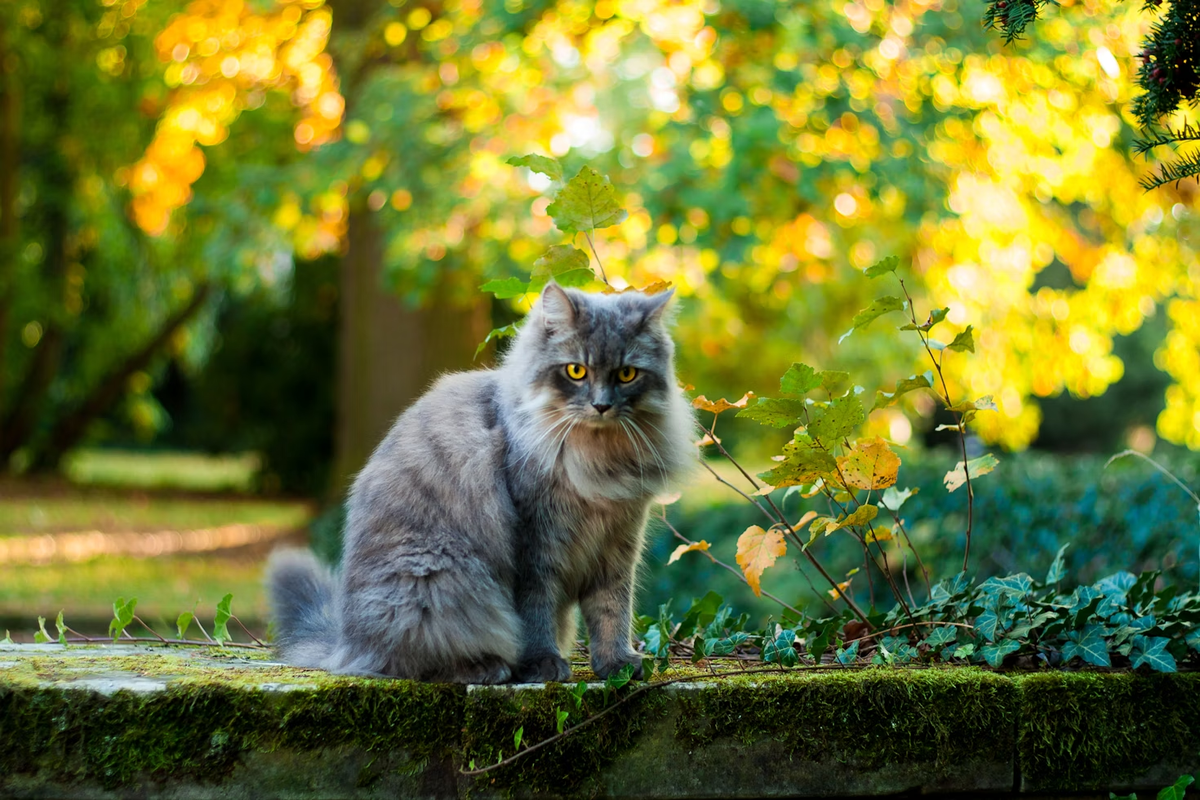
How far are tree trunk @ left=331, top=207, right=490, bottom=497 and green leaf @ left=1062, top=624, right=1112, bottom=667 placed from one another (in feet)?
21.7

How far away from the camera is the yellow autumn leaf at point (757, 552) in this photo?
2740 mm

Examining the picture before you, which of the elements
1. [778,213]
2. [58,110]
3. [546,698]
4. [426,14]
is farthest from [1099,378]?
[58,110]

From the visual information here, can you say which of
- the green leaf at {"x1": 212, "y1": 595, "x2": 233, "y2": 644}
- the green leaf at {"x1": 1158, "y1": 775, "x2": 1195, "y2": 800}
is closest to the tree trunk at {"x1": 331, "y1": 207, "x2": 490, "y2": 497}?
the green leaf at {"x1": 212, "y1": 595, "x2": 233, "y2": 644}

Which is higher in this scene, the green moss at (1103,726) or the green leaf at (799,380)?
the green leaf at (799,380)

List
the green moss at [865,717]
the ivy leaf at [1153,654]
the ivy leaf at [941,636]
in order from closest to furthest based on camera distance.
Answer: the green moss at [865,717]
the ivy leaf at [1153,654]
the ivy leaf at [941,636]

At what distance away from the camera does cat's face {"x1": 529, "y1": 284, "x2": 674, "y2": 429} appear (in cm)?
270

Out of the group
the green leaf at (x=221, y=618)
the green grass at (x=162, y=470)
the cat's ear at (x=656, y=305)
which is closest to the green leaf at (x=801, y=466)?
the cat's ear at (x=656, y=305)

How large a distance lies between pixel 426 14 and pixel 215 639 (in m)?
6.12

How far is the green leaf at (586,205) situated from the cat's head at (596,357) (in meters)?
0.26

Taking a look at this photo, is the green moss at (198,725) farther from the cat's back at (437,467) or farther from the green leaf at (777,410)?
the green leaf at (777,410)

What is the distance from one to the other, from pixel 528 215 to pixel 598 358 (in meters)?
5.38

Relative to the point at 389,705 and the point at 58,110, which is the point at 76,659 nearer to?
the point at 389,705

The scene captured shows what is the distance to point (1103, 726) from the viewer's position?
8.32ft

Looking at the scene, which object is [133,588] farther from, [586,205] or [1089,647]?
[1089,647]
